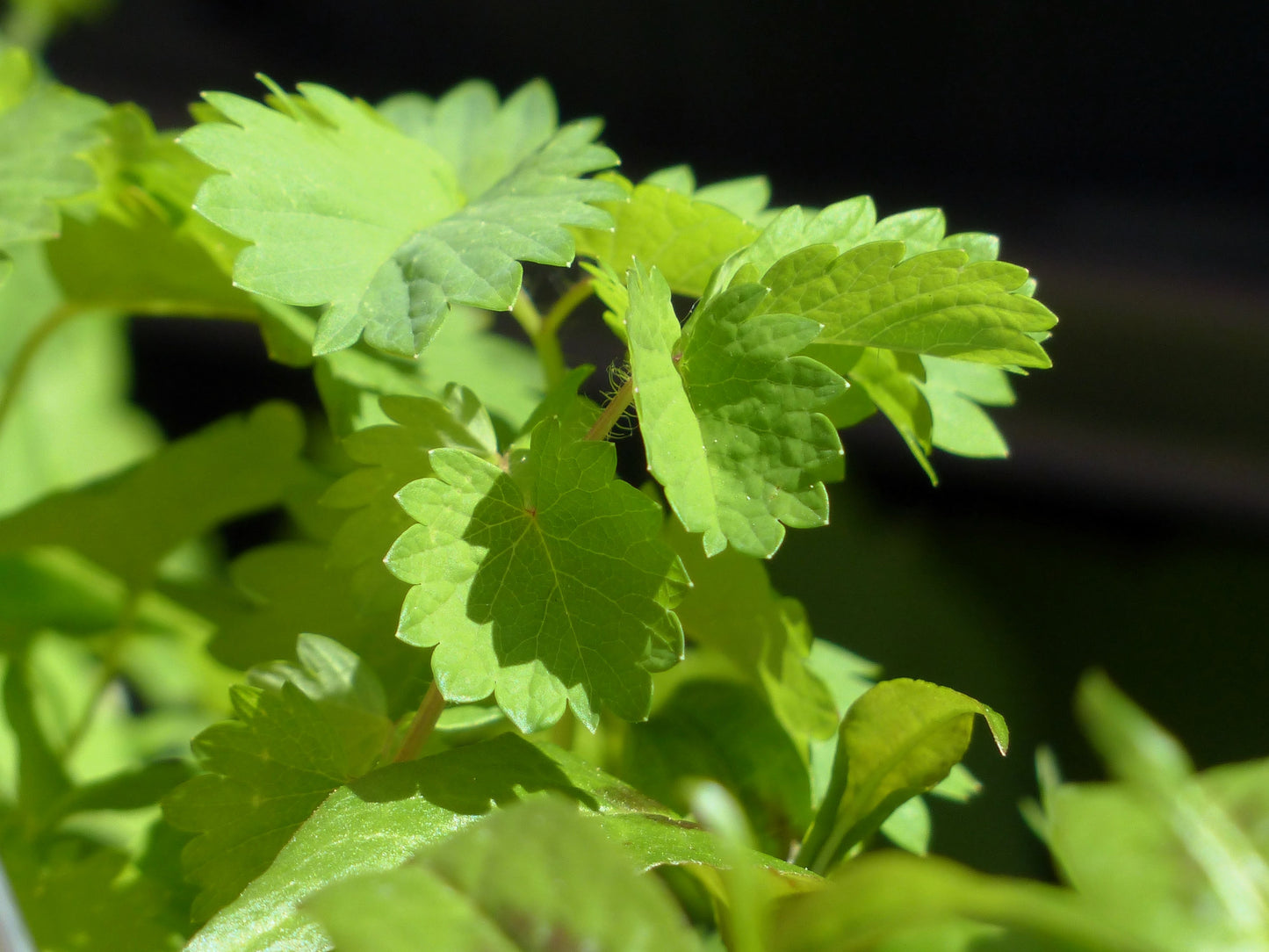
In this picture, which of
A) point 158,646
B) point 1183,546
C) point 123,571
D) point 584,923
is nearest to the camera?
point 584,923

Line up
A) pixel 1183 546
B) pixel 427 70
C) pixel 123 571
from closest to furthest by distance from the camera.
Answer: pixel 123 571
pixel 1183 546
pixel 427 70

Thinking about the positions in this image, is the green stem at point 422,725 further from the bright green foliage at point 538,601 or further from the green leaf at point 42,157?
the green leaf at point 42,157

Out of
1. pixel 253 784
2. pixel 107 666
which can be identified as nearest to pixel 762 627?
pixel 253 784

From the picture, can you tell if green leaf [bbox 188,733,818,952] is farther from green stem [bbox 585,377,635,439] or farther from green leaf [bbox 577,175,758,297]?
green leaf [bbox 577,175,758,297]

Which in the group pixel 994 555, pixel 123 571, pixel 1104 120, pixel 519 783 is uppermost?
pixel 1104 120

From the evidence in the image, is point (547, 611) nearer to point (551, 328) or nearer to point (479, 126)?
point (551, 328)

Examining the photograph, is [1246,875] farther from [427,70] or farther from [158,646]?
[427,70]

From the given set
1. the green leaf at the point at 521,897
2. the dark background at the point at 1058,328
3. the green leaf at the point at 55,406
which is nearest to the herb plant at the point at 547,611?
the green leaf at the point at 521,897

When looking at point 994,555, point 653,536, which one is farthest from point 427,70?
point 653,536

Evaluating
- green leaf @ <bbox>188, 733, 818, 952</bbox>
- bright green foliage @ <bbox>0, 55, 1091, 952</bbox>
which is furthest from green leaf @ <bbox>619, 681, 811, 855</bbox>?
green leaf @ <bbox>188, 733, 818, 952</bbox>
